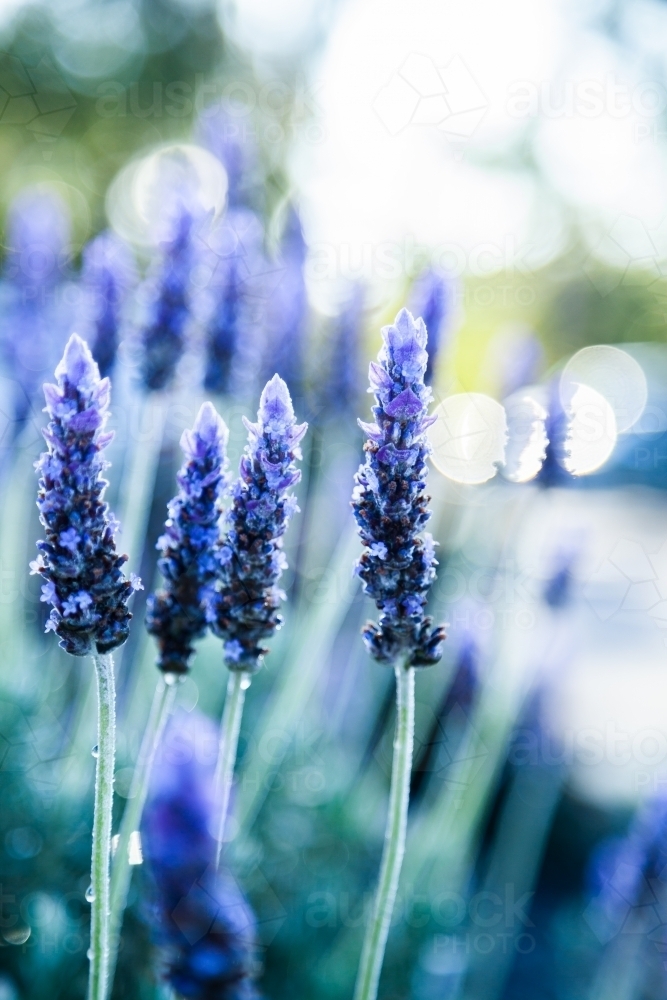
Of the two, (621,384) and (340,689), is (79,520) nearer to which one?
(340,689)

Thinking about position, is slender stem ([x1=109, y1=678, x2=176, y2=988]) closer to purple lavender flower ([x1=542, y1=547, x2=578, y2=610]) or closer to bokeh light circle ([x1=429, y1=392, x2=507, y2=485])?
bokeh light circle ([x1=429, y1=392, x2=507, y2=485])

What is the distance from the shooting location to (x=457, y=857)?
371cm

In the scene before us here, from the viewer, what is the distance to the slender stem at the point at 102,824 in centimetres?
137

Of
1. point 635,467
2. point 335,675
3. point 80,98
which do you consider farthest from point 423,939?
point 80,98

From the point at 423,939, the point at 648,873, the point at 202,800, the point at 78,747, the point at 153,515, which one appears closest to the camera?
the point at 202,800

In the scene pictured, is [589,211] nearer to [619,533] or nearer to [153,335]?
[619,533]

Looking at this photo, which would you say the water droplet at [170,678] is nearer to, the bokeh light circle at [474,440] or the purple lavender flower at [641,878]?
the bokeh light circle at [474,440]

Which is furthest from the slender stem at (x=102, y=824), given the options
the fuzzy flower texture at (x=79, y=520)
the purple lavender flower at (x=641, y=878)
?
the purple lavender flower at (x=641, y=878)

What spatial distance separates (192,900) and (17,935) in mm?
1387

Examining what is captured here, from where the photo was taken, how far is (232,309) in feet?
9.74

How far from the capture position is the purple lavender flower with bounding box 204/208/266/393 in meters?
2.91

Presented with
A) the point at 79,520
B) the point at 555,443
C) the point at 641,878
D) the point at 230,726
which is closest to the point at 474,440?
the point at 555,443

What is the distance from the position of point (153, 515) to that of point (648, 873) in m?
4.11

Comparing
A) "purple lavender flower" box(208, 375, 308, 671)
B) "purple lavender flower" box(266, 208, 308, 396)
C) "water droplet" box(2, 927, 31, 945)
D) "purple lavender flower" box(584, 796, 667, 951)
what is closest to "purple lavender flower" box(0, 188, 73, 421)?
"purple lavender flower" box(266, 208, 308, 396)
